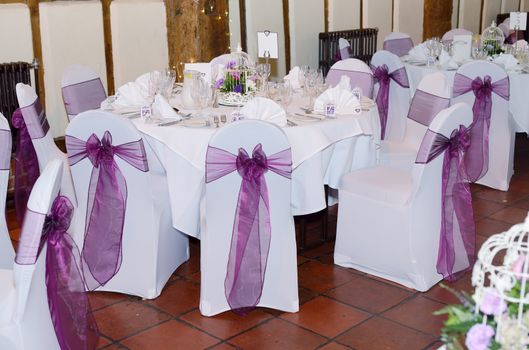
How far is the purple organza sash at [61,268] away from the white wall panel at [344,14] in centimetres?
539

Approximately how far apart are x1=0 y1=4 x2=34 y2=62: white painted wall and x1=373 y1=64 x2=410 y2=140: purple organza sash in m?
2.44

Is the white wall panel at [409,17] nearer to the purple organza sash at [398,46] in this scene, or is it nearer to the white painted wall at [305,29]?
the white painted wall at [305,29]

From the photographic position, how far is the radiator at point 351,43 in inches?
297

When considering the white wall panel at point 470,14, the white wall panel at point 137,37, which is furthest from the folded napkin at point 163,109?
the white wall panel at point 470,14

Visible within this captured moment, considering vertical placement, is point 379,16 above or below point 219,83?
above

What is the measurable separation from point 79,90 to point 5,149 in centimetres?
141

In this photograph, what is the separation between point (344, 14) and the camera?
7953 millimetres

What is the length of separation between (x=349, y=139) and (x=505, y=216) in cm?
144

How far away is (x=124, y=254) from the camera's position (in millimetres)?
3654

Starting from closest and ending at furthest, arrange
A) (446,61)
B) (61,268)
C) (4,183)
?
(61,268), (4,183), (446,61)

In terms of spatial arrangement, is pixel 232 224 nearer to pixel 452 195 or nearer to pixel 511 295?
pixel 452 195

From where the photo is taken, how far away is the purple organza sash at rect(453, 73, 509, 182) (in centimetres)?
493

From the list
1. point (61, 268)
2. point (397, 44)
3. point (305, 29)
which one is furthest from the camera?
point (305, 29)

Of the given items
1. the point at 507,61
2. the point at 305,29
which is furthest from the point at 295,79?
the point at 305,29
